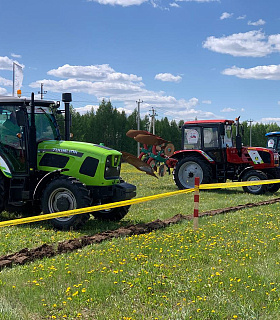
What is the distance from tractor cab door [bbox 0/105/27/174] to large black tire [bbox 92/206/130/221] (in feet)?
6.36

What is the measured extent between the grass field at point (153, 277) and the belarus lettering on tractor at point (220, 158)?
23.6 ft

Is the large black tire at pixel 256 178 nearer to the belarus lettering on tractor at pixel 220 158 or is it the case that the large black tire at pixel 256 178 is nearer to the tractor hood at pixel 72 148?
the belarus lettering on tractor at pixel 220 158

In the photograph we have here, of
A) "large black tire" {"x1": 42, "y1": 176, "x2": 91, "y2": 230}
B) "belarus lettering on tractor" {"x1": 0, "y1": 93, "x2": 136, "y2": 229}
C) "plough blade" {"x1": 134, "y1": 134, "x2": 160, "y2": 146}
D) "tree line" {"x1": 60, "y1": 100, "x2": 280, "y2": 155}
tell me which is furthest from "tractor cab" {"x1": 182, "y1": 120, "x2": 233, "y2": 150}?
"tree line" {"x1": 60, "y1": 100, "x2": 280, "y2": 155}

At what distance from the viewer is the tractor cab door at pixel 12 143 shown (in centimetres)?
909

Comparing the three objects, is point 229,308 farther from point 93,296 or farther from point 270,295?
point 93,296

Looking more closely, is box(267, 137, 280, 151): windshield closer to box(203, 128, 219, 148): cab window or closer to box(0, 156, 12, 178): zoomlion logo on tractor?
box(203, 128, 219, 148): cab window

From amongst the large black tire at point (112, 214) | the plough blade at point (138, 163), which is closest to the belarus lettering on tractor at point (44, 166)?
the large black tire at point (112, 214)

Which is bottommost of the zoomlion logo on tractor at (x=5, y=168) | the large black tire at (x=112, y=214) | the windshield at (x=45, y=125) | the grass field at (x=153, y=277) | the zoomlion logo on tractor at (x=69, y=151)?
the grass field at (x=153, y=277)

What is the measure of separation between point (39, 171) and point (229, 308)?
5770 mm

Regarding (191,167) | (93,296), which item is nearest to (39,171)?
(93,296)

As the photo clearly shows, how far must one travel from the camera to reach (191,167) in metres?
16.5

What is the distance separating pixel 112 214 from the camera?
31.7ft

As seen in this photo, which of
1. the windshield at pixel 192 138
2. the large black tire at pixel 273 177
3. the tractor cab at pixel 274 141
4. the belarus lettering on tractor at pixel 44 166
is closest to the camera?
the belarus lettering on tractor at pixel 44 166

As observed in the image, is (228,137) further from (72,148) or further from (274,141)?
(72,148)
